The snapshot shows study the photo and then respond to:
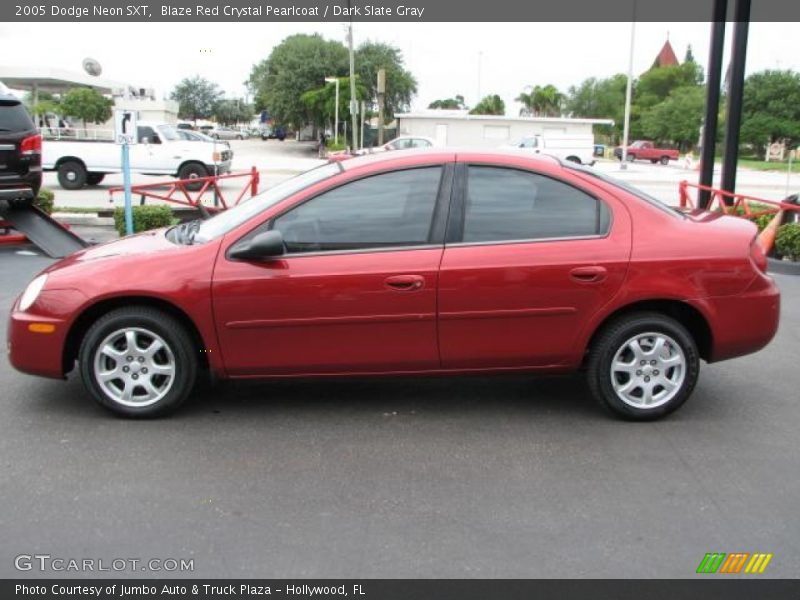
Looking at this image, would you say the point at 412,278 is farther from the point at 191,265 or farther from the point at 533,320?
the point at 191,265

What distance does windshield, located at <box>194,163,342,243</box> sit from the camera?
486 centimetres

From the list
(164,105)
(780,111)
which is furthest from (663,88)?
(164,105)

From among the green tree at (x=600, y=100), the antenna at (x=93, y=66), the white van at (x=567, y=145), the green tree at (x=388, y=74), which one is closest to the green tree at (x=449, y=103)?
the green tree at (x=600, y=100)

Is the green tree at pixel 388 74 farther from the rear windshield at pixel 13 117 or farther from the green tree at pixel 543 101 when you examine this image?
the rear windshield at pixel 13 117

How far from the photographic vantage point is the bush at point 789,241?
10453mm

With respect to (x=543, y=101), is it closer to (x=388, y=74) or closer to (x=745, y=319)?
(x=388, y=74)

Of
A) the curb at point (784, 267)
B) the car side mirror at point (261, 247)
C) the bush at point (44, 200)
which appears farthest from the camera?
the bush at point (44, 200)

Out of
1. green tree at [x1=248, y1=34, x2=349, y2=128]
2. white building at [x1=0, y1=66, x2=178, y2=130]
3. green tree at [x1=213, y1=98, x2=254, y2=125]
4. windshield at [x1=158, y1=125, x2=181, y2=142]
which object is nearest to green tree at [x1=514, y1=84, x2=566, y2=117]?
green tree at [x1=248, y1=34, x2=349, y2=128]

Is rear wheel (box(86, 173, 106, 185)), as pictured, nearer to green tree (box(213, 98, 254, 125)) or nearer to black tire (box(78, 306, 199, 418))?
black tire (box(78, 306, 199, 418))

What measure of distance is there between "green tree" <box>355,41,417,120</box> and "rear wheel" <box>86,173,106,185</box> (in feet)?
124

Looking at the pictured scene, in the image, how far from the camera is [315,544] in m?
3.41

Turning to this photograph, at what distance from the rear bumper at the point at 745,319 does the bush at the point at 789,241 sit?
6234mm

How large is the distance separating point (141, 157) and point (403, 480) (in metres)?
20.2
